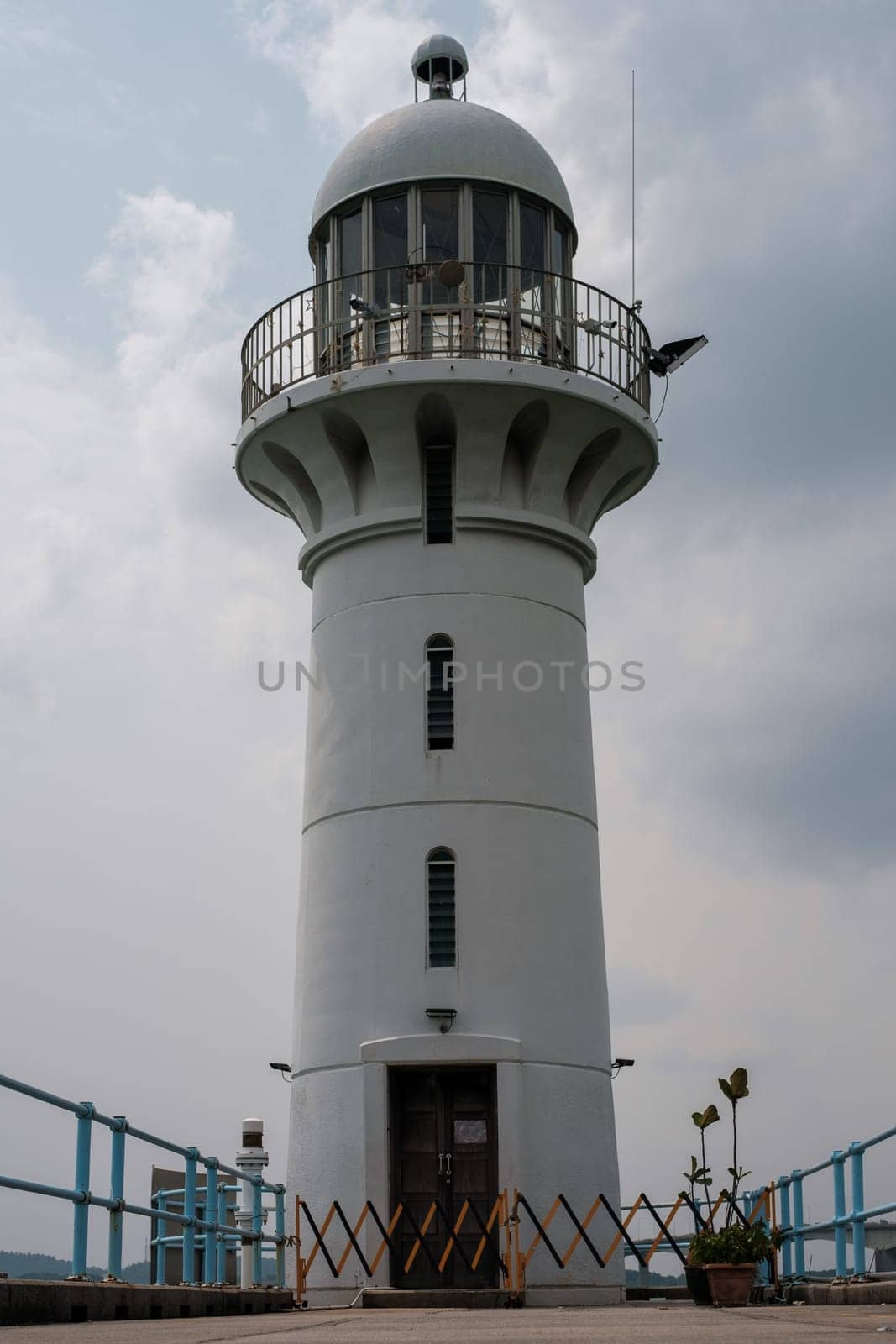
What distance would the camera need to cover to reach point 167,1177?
2873cm

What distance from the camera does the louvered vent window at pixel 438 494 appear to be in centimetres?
2264

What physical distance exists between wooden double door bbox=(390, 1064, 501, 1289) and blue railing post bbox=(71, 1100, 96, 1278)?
9.09 m

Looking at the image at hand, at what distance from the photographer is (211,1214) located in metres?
17.1

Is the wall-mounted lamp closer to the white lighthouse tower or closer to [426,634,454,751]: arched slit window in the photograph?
the white lighthouse tower

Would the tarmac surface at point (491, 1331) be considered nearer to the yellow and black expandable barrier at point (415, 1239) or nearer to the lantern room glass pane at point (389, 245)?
the yellow and black expandable barrier at point (415, 1239)

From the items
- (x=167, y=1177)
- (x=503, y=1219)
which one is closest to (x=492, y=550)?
(x=503, y=1219)

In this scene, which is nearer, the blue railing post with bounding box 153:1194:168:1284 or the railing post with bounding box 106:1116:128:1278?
the railing post with bounding box 106:1116:128:1278

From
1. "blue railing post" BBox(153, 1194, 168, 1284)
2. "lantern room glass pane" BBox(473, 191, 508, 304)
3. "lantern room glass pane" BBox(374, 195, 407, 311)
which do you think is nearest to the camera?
"blue railing post" BBox(153, 1194, 168, 1284)

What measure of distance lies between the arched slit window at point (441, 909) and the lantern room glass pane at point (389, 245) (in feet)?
22.3

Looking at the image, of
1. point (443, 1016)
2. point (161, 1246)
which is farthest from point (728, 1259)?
point (161, 1246)

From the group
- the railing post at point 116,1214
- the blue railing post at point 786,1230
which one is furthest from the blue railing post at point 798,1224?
the railing post at point 116,1214

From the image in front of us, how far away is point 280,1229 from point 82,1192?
35.8 ft

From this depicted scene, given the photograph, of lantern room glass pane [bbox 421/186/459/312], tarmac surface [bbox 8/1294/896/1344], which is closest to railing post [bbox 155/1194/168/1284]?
tarmac surface [bbox 8/1294/896/1344]

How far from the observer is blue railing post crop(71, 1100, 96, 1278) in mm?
11672
